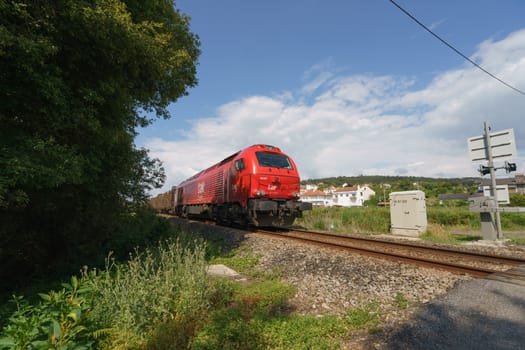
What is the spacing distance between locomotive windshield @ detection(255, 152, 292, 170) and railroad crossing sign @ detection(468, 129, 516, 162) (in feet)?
22.5

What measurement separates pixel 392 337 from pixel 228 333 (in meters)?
1.73

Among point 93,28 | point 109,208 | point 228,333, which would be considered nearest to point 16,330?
point 228,333

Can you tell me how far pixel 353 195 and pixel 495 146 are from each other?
92084 millimetres

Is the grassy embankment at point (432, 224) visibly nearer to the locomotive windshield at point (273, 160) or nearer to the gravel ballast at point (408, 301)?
the locomotive windshield at point (273, 160)

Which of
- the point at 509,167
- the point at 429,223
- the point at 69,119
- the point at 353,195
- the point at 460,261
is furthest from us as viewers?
the point at 353,195

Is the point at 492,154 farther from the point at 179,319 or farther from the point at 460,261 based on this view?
the point at 179,319

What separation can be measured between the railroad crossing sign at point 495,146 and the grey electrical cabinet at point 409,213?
90.7 inches

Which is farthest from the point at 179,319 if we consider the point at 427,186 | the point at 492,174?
the point at 427,186

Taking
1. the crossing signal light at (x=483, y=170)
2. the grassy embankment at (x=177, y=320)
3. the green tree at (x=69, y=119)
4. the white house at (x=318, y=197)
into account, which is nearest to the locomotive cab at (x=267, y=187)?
the green tree at (x=69, y=119)

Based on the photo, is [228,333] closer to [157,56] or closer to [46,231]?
[157,56]

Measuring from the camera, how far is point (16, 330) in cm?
236

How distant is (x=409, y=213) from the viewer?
1124cm

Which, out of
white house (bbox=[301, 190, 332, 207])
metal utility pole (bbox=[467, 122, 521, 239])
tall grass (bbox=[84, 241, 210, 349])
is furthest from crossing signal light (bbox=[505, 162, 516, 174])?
white house (bbox=[301, 190, 332, 207])

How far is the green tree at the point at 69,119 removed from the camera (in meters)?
4.04
